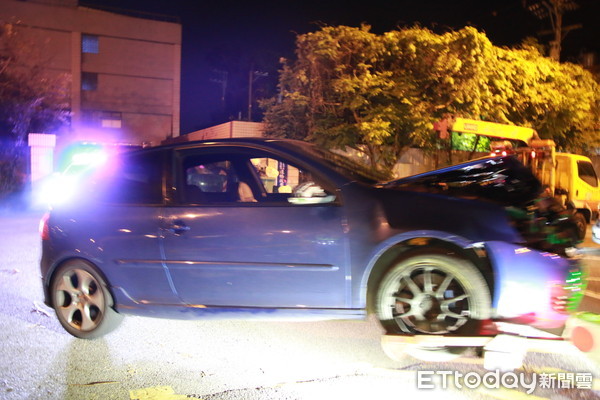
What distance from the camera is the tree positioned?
73.8ft

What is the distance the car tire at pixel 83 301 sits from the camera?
436 cm

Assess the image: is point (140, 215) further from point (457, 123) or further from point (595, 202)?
point (595, 202)

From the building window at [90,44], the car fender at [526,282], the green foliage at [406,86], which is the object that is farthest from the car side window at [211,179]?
the building window at [90,44]

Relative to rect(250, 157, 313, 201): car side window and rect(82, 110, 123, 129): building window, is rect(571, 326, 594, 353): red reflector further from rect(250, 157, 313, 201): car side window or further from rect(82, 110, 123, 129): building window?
rect(82, 110, 123, 129): building window

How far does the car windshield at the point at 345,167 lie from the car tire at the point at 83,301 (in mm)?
2049

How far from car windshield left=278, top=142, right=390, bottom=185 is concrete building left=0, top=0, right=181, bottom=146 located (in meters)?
28.8

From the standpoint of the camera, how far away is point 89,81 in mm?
32344

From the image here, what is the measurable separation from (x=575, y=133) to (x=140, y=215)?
20003 mm

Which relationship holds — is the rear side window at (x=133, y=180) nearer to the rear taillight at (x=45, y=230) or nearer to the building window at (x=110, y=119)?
the rear taillight at (x=45, y=230)

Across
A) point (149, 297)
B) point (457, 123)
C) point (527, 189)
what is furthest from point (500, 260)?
point (457, 123)

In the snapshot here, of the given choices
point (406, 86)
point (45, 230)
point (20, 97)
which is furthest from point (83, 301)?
point (20, 97)

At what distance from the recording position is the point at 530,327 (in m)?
3.63

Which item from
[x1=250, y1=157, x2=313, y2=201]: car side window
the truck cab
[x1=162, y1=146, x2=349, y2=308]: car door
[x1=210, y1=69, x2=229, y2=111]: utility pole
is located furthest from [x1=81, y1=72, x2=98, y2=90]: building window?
[x1=162, y1=146, x2=349, y2=308]: car door

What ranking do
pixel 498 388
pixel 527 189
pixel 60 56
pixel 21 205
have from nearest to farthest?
pixel 498 388
pixel 527 189
pixel 21 205
pixel 60 56
